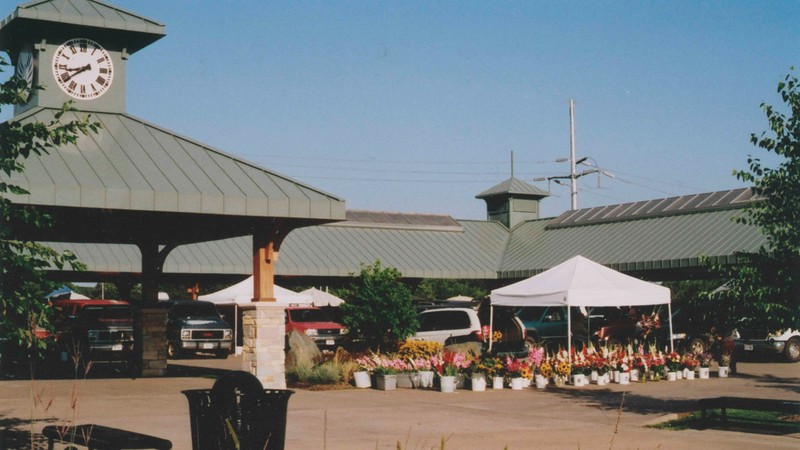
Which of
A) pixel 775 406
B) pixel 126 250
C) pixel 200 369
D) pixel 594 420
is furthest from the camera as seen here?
pixel 126 250

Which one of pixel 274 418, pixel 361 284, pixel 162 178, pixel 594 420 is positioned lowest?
pixel 594 420

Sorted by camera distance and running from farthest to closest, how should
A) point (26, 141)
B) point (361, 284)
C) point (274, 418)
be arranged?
point (361, 284)
point (26, 141)
point (274, 418)

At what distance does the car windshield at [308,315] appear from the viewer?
3135 cm

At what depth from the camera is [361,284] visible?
70.7ft

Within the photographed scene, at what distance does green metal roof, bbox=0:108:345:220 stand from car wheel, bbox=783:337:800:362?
1673 centimetres

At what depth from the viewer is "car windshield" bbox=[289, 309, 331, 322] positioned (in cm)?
3135

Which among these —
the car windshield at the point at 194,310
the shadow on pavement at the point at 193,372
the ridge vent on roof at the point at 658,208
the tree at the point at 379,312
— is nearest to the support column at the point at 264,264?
the shadow on pavement at the point at 193,372

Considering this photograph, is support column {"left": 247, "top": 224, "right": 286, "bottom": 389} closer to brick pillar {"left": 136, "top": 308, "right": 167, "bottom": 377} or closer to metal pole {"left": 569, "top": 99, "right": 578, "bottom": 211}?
brick pillar {"left": 136, "top": 308, "right": 167, "bottom": 377}

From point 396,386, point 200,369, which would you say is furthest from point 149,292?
point 396,386

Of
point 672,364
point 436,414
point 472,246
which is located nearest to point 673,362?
point 672,364

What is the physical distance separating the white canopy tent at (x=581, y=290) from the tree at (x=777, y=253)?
811cm

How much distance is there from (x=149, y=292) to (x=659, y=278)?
19.3 meters

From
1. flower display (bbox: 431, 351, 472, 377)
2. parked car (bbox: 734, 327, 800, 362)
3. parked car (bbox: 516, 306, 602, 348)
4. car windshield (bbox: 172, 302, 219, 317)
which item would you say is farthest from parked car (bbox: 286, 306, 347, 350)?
parked car (bbox: 734, 327, 800, 362)

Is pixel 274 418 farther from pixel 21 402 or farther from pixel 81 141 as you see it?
pixel 81 141
